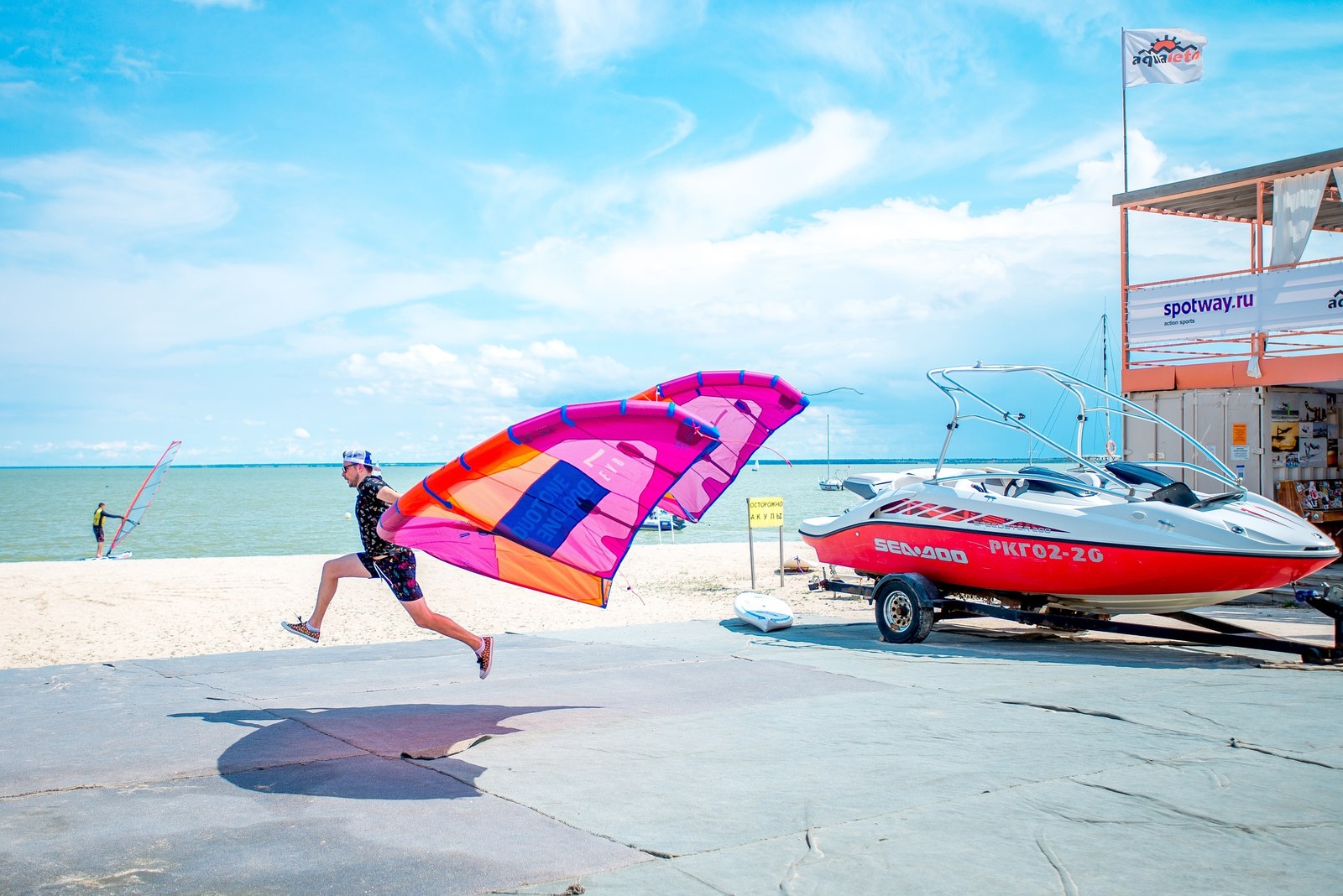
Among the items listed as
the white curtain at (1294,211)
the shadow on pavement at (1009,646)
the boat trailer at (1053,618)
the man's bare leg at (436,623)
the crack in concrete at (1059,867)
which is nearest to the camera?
the crack in concrete at (1059,867)

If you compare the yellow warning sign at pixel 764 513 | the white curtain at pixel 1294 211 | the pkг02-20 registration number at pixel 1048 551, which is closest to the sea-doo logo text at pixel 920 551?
the pkг02-20 registration number at pixel 1048 551

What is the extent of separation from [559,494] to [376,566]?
2103mm

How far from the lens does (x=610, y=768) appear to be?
6043 mm

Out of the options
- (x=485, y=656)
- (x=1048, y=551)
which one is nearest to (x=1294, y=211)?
(x=1048, y=551)

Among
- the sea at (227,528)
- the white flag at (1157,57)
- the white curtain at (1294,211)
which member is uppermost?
the white flag at (1157,57)

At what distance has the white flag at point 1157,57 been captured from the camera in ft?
66.5

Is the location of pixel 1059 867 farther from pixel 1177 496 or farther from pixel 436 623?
pixel 1177 496

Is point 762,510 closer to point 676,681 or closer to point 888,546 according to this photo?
point 888,546

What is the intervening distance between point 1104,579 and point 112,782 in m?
8.44

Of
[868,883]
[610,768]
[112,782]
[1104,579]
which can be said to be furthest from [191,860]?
[1104,579]

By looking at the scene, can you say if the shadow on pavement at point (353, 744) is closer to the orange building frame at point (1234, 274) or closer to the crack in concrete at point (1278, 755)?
the crack in concrete at point (1278, 755)

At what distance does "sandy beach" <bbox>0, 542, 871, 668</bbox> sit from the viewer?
12.6 m

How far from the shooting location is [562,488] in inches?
243

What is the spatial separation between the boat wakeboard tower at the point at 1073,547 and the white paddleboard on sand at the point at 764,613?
98 cm
